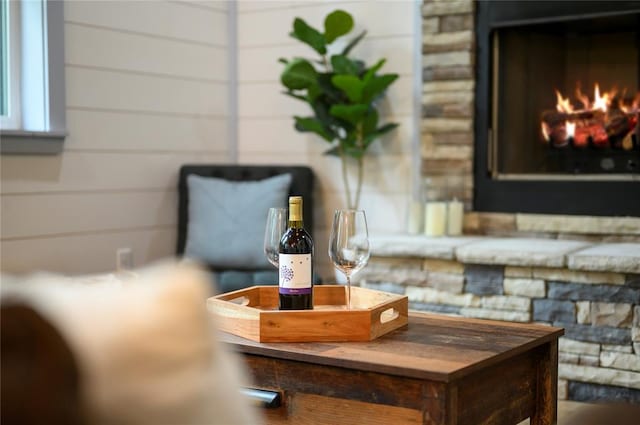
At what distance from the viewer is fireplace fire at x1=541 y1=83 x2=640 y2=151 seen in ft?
11.9

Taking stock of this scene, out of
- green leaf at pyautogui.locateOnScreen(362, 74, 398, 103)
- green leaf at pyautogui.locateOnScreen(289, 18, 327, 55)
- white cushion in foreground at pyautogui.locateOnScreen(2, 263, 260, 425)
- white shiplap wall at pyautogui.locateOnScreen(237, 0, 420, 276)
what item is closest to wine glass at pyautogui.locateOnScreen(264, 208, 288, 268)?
white cushion in foreground at pyautogui.locateOnScreen(2, 263, 260, 425)

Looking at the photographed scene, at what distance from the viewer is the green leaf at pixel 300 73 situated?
13.1 feet

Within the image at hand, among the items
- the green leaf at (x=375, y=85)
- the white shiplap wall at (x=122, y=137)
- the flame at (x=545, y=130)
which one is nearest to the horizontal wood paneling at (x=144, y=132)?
the white shiplap wall at (x=122, y=137)

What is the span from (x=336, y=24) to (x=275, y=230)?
1933 millimetres

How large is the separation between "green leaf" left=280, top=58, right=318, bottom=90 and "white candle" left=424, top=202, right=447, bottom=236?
0.76 m

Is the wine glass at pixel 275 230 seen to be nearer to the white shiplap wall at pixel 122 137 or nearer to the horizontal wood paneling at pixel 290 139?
the white shiplap wall at pixel 122 137

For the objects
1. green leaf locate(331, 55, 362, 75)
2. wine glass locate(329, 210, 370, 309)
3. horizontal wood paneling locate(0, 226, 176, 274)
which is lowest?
horizontal wood paneling locate(0, 226, 176, 274)

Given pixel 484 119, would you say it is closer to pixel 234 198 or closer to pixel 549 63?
pixel 549 63

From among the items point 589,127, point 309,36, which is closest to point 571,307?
point 589,127

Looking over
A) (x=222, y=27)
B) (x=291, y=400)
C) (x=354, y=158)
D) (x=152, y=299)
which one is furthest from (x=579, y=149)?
(x=152, y=299)

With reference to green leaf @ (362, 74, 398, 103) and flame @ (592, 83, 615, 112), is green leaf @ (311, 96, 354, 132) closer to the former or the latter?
green leaf @ (362, 74, 398, 103)

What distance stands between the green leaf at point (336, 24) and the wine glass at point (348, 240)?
6.42 feet

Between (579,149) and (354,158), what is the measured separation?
1051 mm

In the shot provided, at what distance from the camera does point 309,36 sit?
13.1 ft
